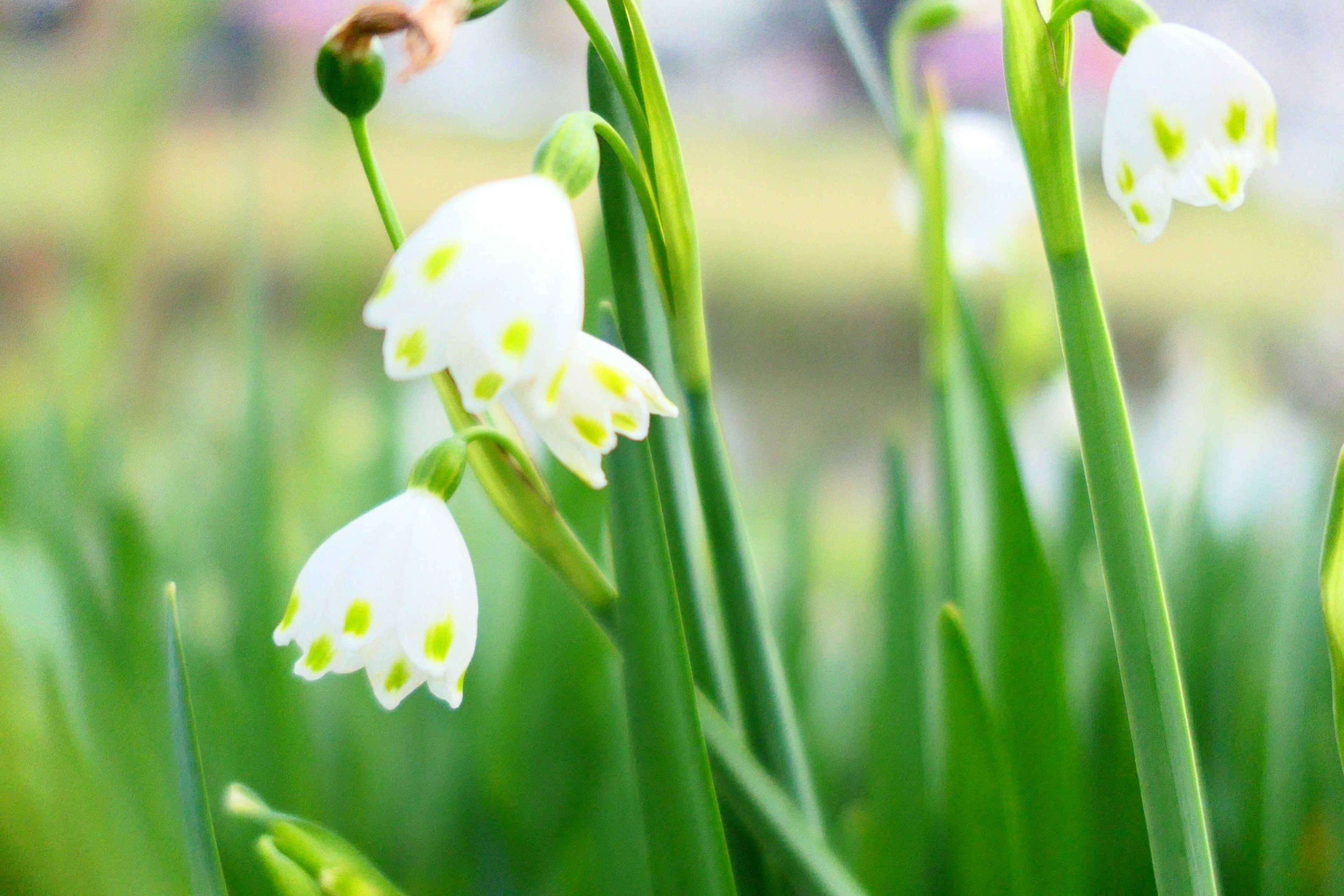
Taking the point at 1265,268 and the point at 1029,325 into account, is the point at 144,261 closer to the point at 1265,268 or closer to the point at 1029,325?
the point at 1029,325

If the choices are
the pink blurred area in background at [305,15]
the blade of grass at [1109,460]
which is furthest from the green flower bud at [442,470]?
the pink blurred area in background at [305,15]

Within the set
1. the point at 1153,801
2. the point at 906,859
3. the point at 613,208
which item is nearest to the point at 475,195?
the point at 613,208

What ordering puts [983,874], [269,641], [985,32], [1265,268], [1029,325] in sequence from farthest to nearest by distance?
1. [1265,268]
2. [985,32]
3. [1029,325]
4. [269,641]
5. [983,874]

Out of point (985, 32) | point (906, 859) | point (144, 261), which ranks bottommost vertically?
point (906, 859)

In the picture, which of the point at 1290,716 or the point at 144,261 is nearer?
the point at 1290,716

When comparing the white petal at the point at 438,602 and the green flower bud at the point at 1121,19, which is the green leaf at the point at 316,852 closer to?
the white petal at the point at 438,602

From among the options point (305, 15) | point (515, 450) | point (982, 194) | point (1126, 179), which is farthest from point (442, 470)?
point (305, 15)
